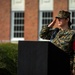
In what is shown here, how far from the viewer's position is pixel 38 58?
452 cm

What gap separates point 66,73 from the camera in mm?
4961

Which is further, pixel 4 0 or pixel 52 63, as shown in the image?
pixel 4 0

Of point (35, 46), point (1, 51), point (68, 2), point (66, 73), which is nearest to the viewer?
point (35, 46)

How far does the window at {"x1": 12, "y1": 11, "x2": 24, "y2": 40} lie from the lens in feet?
125

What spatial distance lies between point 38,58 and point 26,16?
33.2 metres

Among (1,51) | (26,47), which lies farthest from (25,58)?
(1,51)

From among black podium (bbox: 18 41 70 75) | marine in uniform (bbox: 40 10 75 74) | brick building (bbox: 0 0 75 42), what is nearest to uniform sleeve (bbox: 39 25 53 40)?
marine in uniform (bbox: 40 10 75 74)

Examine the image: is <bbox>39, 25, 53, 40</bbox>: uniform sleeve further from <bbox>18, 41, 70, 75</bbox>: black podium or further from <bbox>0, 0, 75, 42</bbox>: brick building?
<bbox>0, 0, 75, 42</bbox>: brick building

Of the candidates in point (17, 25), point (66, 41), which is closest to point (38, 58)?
point (66, 41)

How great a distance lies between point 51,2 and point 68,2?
5.05ft

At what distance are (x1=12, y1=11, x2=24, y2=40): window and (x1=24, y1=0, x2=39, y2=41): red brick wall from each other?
0.62m

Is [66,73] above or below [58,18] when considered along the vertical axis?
below

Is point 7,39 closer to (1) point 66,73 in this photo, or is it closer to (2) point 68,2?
(2) point 68,2

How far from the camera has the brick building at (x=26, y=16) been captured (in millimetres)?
37156
